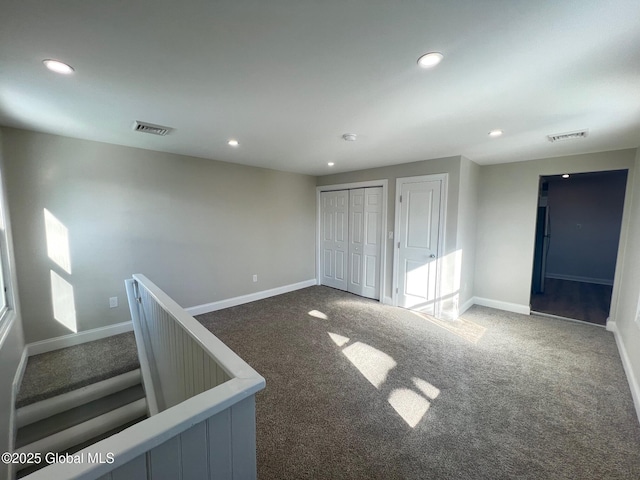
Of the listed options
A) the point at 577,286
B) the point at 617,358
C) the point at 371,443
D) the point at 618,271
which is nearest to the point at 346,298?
the point at 371,443

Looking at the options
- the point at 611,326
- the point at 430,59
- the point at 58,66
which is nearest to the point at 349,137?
the point at 430,59

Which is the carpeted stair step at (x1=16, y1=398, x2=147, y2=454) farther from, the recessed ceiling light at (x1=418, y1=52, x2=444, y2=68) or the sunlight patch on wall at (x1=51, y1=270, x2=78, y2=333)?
the recessed ceiling light at (x1=418, y1=52, x2=444, y2=68)

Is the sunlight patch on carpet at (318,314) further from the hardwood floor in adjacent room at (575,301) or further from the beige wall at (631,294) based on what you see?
the hardwood floor in adjacent room at (575,301)

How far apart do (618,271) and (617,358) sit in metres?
1.25

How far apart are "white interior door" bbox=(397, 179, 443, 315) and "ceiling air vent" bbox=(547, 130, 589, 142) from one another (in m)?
1.24

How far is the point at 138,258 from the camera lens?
3328 millimetres

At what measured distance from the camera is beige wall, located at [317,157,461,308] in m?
3.59

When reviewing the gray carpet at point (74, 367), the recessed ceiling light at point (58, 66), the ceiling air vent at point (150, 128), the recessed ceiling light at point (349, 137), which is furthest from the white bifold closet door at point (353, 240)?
the recessed ceiling light at point (58, 66)

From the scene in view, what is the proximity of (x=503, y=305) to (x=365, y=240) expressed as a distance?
2.41 metres

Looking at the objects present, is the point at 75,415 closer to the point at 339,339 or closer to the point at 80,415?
the point at 80,415

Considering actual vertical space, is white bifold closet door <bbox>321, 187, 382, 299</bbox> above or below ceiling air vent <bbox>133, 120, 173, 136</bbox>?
below

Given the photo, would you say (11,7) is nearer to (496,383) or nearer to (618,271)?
(496,383)

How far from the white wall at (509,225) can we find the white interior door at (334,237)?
2.29 m

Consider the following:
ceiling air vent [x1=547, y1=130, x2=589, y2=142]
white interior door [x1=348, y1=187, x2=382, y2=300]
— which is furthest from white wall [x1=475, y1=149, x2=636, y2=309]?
white interior door [x1=348, y1=187, x2=382, y2=300]
